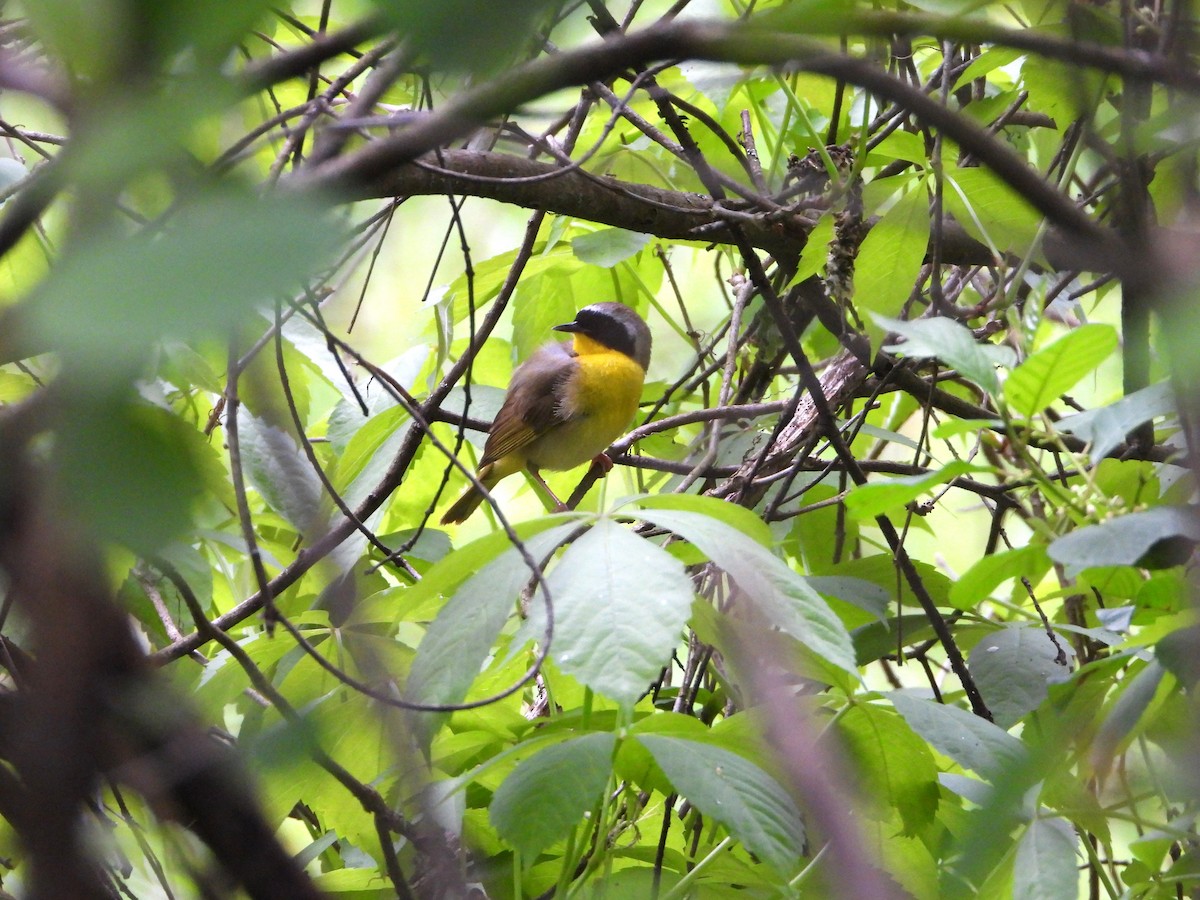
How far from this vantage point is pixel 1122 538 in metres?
1.07

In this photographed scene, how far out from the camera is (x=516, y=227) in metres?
4.58

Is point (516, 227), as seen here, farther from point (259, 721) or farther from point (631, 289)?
point (259, 721)

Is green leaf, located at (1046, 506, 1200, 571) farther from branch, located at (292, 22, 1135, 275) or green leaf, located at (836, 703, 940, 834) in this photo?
green leaf, located at (836, 703, 940, 834)

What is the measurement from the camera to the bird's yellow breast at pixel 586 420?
483 cm

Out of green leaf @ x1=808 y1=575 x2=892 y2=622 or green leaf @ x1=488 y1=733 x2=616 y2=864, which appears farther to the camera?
green leaf @ x1=808 y1=575 x2=892 y2=622

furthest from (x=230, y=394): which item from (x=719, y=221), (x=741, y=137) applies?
(x=741, y=137)

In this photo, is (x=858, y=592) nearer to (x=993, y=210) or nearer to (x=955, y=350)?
(x=993, y=210)

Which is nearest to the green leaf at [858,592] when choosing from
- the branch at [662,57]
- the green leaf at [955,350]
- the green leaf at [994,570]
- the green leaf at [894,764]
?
the green leaf at [894,764]

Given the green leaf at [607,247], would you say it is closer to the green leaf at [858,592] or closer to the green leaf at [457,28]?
the green leaf at [858,592]

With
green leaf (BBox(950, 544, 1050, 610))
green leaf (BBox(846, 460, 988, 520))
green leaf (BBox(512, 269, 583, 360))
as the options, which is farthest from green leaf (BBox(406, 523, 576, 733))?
green leaf (BBox(512, 269, 583, 360))

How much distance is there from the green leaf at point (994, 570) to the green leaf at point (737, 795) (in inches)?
14.1

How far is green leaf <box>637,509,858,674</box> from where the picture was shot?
4.40ft

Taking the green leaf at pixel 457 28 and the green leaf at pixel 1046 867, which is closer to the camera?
the green leaf at pixel 457 28

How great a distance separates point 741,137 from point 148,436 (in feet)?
9.23
